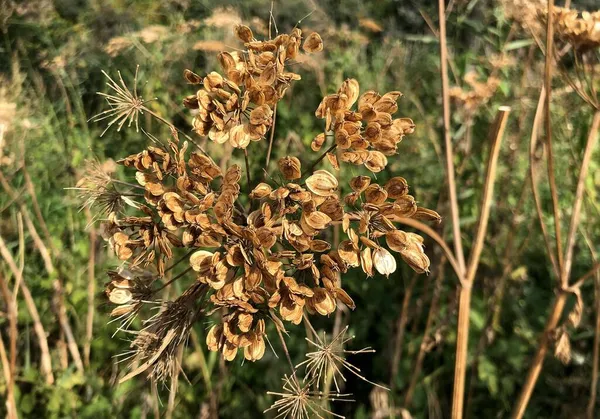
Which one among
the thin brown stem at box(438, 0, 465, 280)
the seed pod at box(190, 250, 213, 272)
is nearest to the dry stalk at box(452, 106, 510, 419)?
the thin brown stem at box(438, 0, 465, 280)

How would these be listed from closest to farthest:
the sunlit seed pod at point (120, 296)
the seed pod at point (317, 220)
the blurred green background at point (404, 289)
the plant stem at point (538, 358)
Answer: the seed pod at point (317, 220)
the sunlit seed pod at point (120, 296)
the plant stem at point (538, 358)
the blurred green background at point (404, 289)

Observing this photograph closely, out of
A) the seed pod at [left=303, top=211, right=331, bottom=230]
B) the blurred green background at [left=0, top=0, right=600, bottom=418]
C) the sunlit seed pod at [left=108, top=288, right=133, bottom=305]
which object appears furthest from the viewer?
the blurred green background at [left=0, top=0, right=600, bottom=418]

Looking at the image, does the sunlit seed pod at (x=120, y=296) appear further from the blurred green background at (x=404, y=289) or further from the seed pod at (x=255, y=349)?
the blurred green background at (x=404, y=289)

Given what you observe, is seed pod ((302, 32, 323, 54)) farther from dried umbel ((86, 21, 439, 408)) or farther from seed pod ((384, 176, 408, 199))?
seed pod ((384, 176, 408, 199))

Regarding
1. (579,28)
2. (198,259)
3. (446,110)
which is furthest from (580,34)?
(198,259)

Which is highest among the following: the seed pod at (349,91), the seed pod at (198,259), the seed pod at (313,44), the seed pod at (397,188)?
the seed pod at (313,44)

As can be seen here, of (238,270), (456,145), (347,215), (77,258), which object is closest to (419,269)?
(347,215)

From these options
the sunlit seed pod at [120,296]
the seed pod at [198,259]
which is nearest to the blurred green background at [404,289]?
the sunlit seed pod at [120,296]

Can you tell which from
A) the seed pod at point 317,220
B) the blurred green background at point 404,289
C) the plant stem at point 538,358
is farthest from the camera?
the blurred green background at point 404,289
